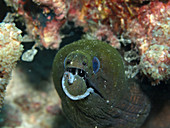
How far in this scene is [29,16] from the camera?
119 inches

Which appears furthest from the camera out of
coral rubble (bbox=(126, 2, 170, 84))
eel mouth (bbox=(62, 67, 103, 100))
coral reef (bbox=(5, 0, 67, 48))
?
coral reef (bbox=(5, 0, 67, 48))

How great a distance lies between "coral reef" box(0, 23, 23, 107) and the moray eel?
60 centimetres

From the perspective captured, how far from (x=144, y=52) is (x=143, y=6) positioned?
83 cm

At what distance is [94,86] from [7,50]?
121 cm

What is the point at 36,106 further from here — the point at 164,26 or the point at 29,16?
the point at 164,26

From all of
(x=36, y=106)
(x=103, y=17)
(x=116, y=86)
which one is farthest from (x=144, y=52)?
(x=36, y=106)

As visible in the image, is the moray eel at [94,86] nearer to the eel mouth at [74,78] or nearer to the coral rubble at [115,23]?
the eel mouth at [74,78]

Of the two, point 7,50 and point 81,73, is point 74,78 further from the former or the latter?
point 7,50

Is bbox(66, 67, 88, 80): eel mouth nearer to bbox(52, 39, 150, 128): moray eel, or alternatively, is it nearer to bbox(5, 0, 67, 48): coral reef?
bbox(52, 39, 150, 128): moray eel

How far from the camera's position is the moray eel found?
1.91m

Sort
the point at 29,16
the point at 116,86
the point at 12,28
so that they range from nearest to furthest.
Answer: the point at 12,28 < the point at 116,86 < the point at 29,16

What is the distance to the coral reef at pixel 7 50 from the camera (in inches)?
80.4

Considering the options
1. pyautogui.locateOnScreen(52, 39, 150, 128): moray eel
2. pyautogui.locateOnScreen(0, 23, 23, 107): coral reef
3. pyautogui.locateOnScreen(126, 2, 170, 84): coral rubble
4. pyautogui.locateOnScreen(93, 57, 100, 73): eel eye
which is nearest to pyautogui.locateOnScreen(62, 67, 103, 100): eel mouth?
pyautogui.locateOnScreen(52, 39, 150, 128): moray eel

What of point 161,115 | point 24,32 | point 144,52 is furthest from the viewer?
point 161,115
